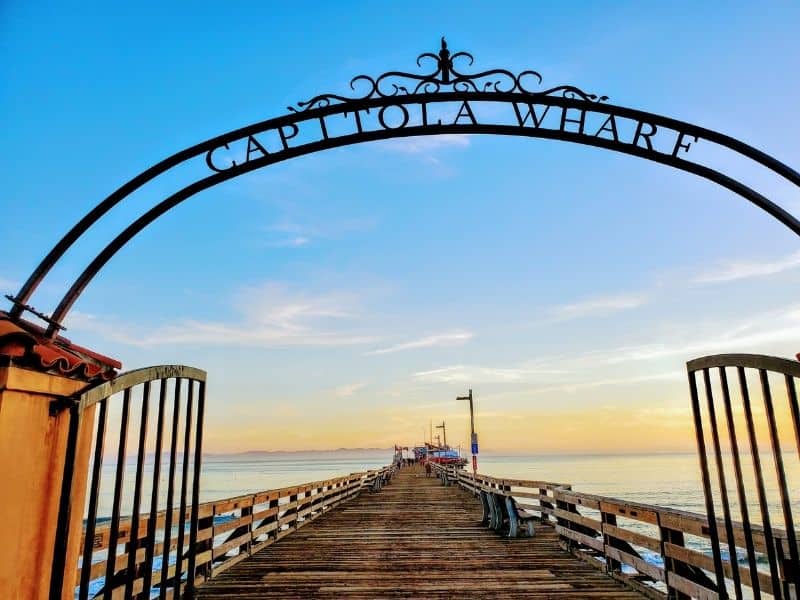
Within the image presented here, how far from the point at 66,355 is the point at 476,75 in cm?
382

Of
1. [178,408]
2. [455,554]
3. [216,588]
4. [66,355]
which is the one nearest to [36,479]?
[66,355]

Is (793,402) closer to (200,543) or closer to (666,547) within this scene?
(666,547)

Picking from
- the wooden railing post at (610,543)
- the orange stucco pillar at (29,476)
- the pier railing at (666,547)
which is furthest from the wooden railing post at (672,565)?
the orange stucco pillar at (29,476)

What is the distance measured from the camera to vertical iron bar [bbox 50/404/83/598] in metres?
2.83

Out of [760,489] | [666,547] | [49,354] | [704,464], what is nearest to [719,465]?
[704,464]

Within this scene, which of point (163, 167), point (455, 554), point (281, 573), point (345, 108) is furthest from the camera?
point (455, 554)

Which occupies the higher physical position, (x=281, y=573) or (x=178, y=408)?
(x=178, y=408)

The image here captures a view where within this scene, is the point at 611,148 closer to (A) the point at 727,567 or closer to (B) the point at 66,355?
(A) the point at 727,567

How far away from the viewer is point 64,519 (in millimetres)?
2945

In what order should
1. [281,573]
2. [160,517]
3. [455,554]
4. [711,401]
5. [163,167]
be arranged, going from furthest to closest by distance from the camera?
[455,554], [281,573], [160,517], [163,167], [711,401]

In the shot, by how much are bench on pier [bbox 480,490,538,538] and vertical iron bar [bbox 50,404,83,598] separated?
8829 mm

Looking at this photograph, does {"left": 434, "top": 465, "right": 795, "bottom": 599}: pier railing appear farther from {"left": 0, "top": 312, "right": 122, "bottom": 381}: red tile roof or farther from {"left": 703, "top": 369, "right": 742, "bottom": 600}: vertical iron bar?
{"left": 0, "top": 312, "right": 122, "bottom": 381}: red tile roof

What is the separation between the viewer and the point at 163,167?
14.5 ft

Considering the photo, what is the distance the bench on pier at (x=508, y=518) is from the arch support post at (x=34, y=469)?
27.9 feet
